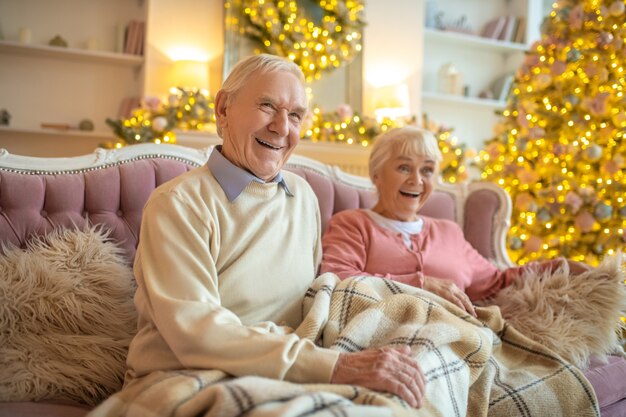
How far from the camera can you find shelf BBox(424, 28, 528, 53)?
5.50m

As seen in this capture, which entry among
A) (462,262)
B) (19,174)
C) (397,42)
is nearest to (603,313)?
(462,262)

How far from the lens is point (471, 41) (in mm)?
5660

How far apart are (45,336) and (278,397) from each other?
73 cm

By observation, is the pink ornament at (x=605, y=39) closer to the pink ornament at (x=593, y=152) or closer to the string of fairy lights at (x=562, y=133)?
the string of fairy lights at (x=562, y=133)

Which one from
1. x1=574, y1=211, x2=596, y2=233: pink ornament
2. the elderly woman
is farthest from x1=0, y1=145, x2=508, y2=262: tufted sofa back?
x1=574, y1=211, x2=596, y2=233: pink ornament

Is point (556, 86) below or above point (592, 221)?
above

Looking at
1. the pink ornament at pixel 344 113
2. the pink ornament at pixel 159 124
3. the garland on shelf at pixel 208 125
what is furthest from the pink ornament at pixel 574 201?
the pink ornament at pixel 159 124

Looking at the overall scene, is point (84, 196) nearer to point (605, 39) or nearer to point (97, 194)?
point (97, 194)

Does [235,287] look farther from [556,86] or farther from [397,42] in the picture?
[397,42]

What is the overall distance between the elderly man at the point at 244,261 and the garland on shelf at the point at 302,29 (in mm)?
3163

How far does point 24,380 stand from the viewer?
4.36 feet

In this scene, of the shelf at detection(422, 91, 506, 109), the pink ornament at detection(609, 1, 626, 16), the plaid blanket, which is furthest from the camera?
the shelf at detection(422, 91, 506, 109)

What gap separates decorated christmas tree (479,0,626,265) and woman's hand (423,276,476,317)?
2.12 m

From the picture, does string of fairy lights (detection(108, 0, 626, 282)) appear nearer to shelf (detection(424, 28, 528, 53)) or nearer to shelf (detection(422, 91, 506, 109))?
shelf (detection(422, 91, 506, 109))
